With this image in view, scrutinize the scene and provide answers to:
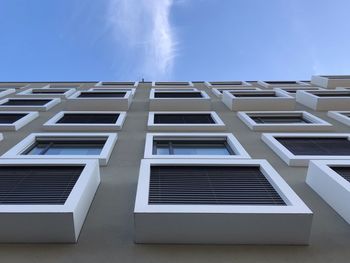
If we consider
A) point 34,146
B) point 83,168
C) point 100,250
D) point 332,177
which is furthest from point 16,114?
point 332,177

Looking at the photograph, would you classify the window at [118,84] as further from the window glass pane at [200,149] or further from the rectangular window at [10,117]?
the window glass pane at [200,149]

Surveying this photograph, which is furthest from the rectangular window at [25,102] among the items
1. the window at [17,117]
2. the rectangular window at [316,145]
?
the rectangular window at [316,145]

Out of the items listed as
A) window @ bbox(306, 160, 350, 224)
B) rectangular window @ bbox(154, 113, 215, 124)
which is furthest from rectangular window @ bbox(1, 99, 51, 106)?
window @ bbox(306, 160, 350, 224)

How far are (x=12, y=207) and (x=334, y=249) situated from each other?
16.9ft

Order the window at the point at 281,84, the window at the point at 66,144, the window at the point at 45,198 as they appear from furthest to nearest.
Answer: the window at the point at 281,84, the window at the point at 66,144, the window at the point at 45,198

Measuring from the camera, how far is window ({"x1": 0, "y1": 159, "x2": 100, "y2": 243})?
4.77m

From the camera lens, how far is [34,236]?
4.86 meters

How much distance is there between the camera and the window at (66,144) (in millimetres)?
9093

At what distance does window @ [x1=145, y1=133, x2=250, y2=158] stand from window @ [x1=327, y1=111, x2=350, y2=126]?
4777 mm

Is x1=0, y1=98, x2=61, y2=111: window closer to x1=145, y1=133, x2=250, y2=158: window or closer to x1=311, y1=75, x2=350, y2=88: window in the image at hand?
x1=145, y1=133, x2=250, y2=158: window

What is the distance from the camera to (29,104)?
1473 centimetres

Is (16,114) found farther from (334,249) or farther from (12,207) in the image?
(334,249)

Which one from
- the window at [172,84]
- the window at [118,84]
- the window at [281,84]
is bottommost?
the window at [118,84]

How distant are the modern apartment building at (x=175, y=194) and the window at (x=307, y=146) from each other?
0.04 metres
